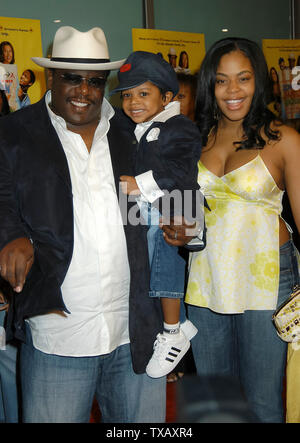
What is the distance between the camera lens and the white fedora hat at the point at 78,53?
166 centimetres

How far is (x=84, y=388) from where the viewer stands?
166 cm

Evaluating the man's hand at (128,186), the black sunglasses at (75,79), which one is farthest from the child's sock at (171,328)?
the black sunglasses at (75,79)

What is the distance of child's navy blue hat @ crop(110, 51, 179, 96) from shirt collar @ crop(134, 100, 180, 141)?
10 cm

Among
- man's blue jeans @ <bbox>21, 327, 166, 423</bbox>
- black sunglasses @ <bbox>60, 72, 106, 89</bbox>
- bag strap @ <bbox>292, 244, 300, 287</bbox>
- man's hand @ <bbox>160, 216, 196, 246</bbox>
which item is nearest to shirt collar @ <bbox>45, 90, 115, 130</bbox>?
black sunglasses @ <bbox>60, 72, 106, 89</bbox>

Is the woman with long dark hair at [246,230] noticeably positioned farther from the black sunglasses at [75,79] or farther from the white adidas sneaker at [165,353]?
the black sunglasses at [75,79]

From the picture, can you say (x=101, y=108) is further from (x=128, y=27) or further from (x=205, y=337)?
(x=128, y=27)

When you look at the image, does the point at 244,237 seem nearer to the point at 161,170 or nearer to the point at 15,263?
the point at 161,170

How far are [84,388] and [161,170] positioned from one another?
86cm

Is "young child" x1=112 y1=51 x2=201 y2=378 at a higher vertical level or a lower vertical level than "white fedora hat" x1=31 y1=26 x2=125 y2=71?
lower

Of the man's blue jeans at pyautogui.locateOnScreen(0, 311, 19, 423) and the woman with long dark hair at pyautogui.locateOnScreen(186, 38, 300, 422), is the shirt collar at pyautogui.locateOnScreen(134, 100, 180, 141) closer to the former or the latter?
the woman with long dark hair at pyautogui.locateOnScreen(186, 38, 300, 422)

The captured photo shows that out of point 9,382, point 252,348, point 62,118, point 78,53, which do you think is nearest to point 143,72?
point 78,53

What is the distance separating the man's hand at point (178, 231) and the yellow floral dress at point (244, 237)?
27 cm

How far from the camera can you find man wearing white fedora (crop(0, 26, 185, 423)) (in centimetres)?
156

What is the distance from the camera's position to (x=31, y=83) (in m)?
3.38
